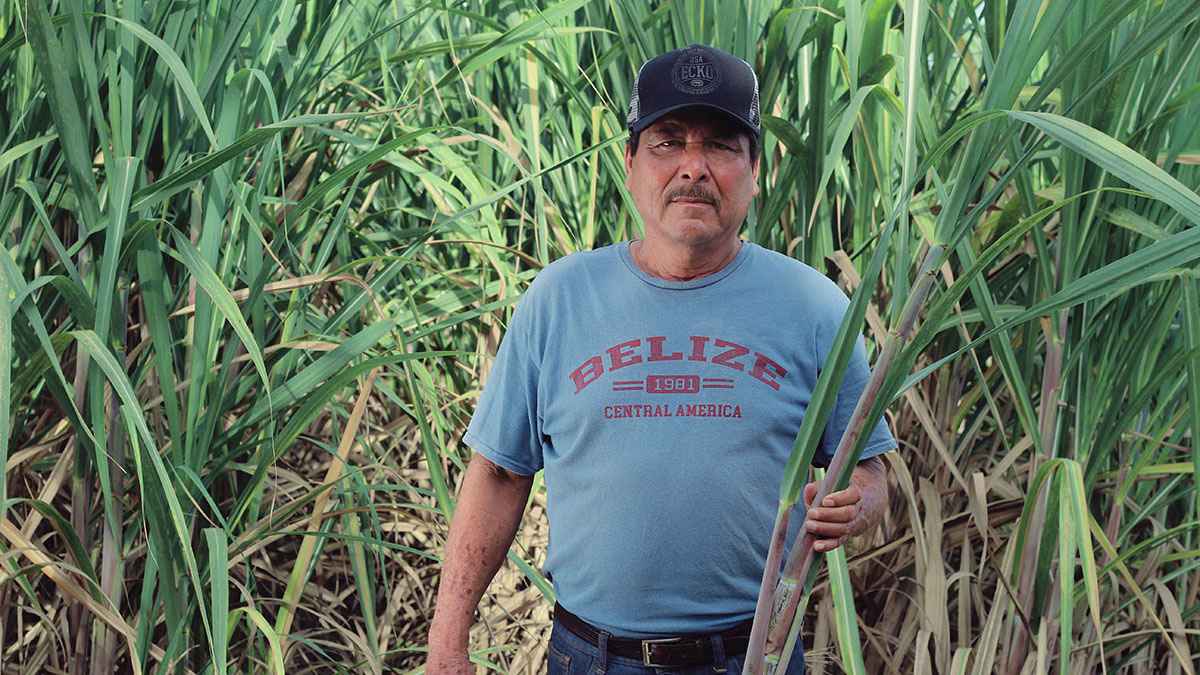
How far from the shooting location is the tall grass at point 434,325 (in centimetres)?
122

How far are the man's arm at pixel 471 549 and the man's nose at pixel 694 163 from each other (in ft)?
1.52

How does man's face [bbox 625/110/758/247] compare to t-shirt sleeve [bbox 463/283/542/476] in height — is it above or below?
above

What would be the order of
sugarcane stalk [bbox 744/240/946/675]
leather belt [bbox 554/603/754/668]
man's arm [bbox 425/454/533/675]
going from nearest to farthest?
sugarcane stalk [bbox 744/240/946/675]
leather belt [bbox 554/603/754/668]
man's arm [bbox 425/454/533/675]

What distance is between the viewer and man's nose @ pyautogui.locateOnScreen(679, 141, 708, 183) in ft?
4.06

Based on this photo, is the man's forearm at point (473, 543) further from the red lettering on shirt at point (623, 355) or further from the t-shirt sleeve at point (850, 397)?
the t-shirt sleeve at point (850, 397)

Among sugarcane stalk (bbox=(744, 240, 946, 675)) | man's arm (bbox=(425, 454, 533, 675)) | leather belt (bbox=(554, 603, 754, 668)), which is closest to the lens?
sugarcane stalk (bbox=(744, 240, 946, 675))

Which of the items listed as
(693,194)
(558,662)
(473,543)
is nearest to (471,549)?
(473,543)

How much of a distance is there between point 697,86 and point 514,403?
18.3 inches

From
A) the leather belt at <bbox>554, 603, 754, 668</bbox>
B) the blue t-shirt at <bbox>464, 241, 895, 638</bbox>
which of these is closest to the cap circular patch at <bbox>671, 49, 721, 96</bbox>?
the blue t-shirt at <bbox>464, 241, 895, 638</bbox>

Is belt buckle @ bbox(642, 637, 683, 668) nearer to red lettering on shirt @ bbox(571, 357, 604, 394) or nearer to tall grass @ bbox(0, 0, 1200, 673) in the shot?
tall grass @ bbox(0, 0, 1200, 673)

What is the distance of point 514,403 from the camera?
1356 mm

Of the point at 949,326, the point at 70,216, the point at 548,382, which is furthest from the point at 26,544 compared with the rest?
the point at 949,326

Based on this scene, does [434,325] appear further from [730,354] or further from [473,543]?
[730,354]

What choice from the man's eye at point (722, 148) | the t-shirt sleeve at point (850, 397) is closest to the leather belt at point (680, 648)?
the t-shirt sleeve at point (850, 397)
